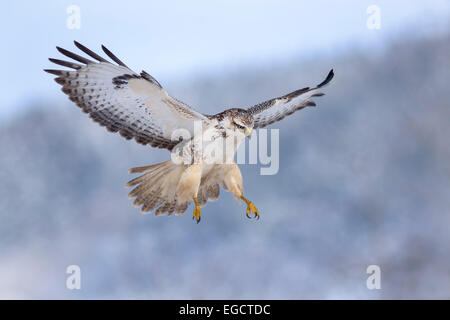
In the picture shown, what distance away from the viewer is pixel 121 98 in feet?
19.2

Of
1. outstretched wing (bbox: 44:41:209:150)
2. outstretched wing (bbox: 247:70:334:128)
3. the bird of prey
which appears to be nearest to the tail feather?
the bird of prey

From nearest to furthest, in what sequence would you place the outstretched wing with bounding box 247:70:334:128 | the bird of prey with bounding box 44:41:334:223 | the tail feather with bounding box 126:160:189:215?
the bird of prey with bounding box 44:41:334:223, the tail feather with bounding box 126:160:189:215, the outstretched wing with bounding box 247:70:334:128

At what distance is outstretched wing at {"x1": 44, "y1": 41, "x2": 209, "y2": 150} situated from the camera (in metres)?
5.66

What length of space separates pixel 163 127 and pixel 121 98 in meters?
0.46

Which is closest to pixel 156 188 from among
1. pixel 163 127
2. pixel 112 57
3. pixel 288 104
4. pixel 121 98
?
pixel 163 127

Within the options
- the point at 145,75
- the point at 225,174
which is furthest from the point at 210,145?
the point at 145,75

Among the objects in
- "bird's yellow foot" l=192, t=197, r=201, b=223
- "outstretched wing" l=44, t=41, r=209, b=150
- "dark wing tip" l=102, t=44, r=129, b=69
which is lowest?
"bird's yellow foot" l=192, t=197, r=201, b=223

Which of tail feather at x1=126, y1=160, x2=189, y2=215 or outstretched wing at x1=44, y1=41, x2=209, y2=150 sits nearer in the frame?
outstretched wing at x1=44, y1=41, x2=209, y2=150

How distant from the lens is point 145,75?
5.57m

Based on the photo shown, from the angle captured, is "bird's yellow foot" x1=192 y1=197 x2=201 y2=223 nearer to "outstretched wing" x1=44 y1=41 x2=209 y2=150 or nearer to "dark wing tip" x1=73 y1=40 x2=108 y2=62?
"outstretched wing" x1=44 y1=41 x2=209 y2=150

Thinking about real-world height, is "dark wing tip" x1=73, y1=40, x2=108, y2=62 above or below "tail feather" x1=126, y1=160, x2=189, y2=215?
above

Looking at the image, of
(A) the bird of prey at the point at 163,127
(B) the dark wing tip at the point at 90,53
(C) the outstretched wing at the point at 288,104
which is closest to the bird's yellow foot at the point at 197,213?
(A) the bird of prey at the point at 163,127

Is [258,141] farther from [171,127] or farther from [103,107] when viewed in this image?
[103,107]

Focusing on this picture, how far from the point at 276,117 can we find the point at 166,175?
52.6 inches
